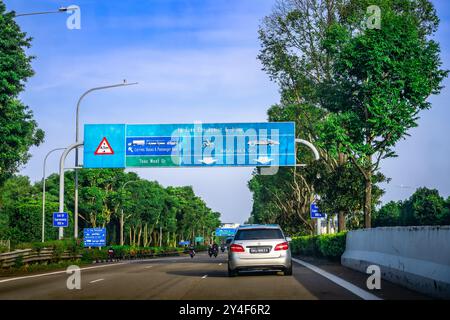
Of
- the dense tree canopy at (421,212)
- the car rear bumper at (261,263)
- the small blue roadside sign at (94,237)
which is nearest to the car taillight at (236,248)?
the car rear bumper at (261,263)

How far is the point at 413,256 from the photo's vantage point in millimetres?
15453

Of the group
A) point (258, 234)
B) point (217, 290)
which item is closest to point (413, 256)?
point (217, 290)

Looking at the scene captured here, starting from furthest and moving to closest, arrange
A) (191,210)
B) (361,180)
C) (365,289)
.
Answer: (191,210)
(361,180)
(365,289)

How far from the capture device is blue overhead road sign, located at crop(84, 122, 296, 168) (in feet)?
129

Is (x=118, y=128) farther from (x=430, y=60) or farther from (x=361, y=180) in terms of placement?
(x=430, y=60)

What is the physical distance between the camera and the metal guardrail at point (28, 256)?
2927 centimetres

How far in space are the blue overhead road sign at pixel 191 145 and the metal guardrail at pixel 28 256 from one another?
239 inches

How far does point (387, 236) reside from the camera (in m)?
18.7

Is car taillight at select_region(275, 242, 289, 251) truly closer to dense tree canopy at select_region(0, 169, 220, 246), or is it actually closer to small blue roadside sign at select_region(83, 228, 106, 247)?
small blue roadside sign at select_region(83, 228, 106, 247)

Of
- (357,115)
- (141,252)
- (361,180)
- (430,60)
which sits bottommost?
(141,252)

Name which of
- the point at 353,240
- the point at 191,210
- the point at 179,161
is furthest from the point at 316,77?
the point at 191,210

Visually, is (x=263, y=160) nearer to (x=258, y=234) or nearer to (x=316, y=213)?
(x=316, y=213)

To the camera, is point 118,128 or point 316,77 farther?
point 316,77

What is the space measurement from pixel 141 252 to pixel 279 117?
28.1 m
